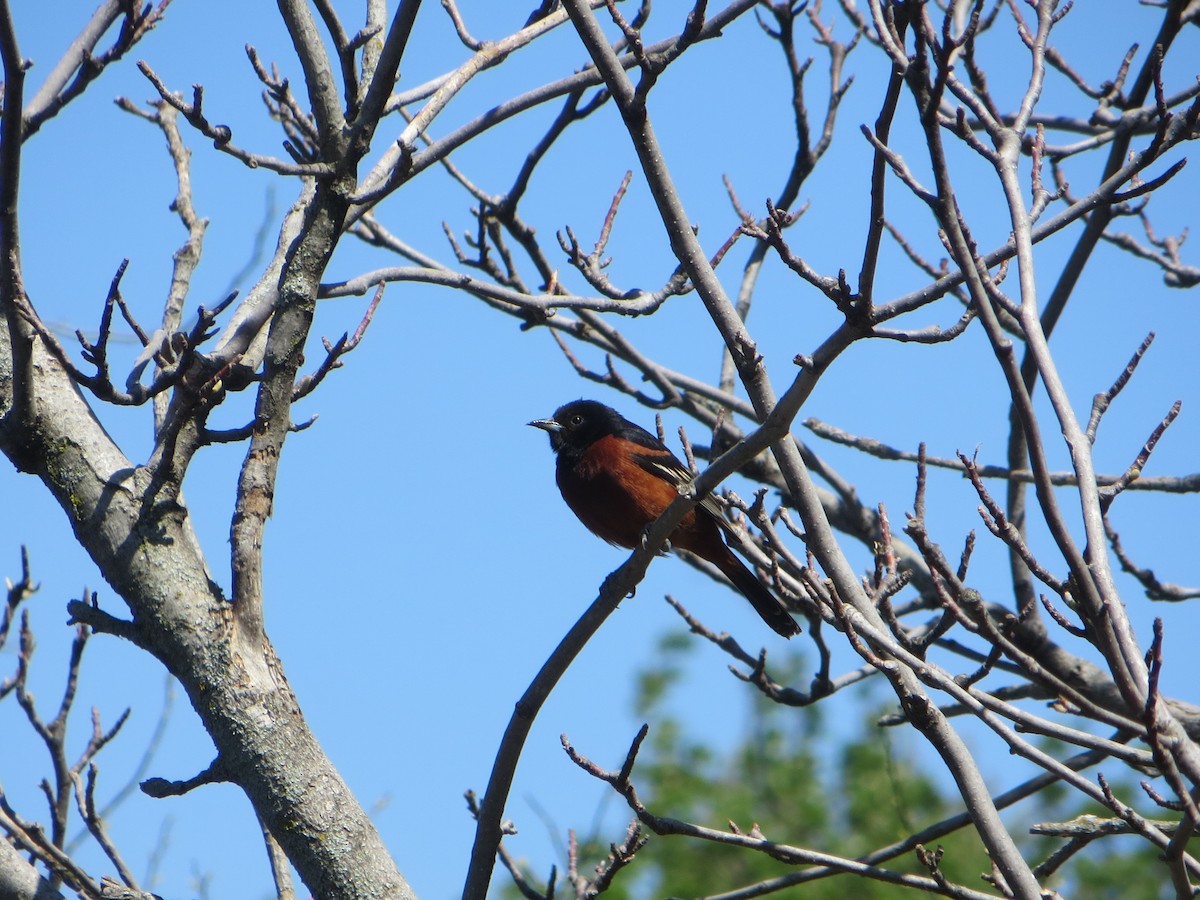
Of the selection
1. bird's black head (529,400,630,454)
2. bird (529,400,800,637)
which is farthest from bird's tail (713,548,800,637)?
bird's black head (529,400,630,454)

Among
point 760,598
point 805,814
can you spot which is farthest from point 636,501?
point 805,814

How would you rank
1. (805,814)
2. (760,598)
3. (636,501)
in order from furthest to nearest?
(805,814) → (760,598) → (636,501)

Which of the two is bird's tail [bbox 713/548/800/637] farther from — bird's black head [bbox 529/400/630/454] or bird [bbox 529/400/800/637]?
bird's black head [bbox 529/400/630/454]

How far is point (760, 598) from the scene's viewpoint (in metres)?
7.23

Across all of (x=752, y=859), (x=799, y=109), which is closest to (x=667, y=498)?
(x=799, y=109)

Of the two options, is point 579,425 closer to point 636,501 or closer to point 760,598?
point 636,501

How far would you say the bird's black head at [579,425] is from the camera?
25.7 ft

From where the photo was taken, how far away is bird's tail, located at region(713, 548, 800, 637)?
282 inches

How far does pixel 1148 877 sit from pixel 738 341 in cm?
1231

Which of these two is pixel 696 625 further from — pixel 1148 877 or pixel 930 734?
pixel 1148 877

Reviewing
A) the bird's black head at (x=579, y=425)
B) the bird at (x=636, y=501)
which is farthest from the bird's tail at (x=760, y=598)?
the bird's black head at (x=579, y=425)

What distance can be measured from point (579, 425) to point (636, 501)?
1011 millimetres

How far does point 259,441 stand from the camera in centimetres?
363

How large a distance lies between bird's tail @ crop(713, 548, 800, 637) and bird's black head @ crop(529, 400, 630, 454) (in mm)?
1173
